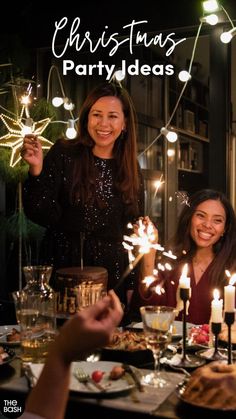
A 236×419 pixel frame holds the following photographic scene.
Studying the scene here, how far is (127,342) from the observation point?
171 cm

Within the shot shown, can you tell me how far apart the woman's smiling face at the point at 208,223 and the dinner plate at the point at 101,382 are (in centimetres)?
110

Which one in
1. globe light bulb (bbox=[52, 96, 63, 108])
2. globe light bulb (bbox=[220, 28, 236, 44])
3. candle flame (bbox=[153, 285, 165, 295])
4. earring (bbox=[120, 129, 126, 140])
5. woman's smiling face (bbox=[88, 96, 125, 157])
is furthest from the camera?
globe light bulb (bbox=[52, 96, 63, 108])

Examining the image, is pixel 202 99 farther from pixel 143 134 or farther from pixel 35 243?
pixel 35 243

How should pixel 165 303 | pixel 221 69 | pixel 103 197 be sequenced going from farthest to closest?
pixel 221 69
pixel 103 197
pixel 165 303

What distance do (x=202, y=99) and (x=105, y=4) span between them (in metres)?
1.28

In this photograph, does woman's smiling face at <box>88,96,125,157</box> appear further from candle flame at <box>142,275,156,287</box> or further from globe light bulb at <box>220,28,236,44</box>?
globe light bulb at <box>220,28,236,44</box>

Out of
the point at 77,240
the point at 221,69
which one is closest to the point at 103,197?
the point at 77,240

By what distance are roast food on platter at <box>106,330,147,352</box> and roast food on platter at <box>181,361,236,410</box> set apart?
0.34m

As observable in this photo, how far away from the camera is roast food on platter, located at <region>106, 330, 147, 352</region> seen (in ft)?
5.47

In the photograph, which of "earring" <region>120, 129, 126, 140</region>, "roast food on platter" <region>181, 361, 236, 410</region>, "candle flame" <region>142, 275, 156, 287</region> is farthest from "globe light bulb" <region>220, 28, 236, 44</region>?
"roast food on platter" <region>181, 361, 236, 410</region>

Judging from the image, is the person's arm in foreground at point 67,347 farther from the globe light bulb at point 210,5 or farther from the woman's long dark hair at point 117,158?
the globe light bulb at point 210,5

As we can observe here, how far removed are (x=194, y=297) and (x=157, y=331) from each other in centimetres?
97

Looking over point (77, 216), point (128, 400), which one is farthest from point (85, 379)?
point (77, 216)

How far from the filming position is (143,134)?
434cm
